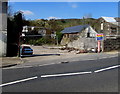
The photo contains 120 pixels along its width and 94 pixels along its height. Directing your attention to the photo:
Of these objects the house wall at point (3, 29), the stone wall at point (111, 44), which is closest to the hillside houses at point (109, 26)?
the stone wall at point (111, 44)

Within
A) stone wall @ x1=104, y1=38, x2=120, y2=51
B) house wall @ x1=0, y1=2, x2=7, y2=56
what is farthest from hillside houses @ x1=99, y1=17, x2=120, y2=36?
house wall @ x1=0, y1=2, x2=7, y2=56

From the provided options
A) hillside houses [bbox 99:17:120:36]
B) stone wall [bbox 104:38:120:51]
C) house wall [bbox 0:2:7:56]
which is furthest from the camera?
hillside houses [bbox 99:17:120:36]

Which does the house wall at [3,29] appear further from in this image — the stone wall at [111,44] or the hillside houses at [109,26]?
the hillside houses at [109,26]

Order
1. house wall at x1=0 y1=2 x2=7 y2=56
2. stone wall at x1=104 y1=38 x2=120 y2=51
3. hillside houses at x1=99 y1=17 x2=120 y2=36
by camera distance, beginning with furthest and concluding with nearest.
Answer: hillside houses at x1=99 y1=17 x2=120 y2=36
stone wall at x1=104 y1=38 x2=120 y2=51
house wall at x1=0 y1=2 x2=7 y2=56

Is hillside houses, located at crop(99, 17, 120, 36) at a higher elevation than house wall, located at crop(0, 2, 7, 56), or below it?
higher

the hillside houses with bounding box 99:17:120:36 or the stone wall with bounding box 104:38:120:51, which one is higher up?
the hillside houses with bounding box 99:17:120:36

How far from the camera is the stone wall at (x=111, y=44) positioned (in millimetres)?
25797

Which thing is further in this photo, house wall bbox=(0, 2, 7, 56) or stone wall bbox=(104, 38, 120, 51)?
stone wall bbox=(104, 38, 120, 51)

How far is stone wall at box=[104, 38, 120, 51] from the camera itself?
25.8 metres

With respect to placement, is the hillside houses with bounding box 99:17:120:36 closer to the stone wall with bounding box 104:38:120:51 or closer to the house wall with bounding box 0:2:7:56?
the stone wall with bounding box 104:38:120:51

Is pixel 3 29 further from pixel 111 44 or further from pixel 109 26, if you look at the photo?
pixel 109 26

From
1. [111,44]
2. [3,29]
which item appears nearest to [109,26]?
[111,44]

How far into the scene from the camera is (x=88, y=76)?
31.5 feet

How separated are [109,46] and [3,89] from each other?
20.3 m
